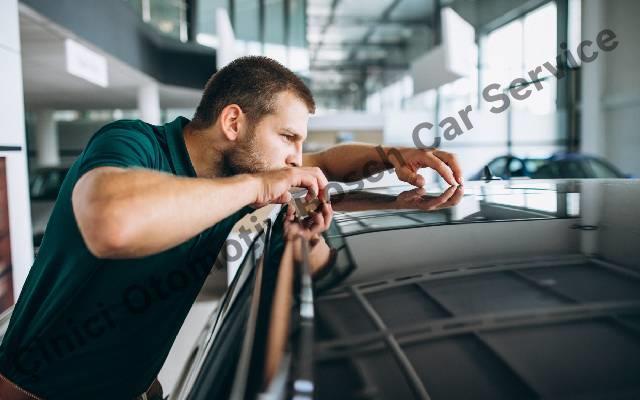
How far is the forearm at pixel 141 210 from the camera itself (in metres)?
0.91

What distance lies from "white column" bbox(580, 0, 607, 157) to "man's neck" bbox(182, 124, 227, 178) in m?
10.9

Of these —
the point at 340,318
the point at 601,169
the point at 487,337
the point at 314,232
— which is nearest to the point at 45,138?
the point at 601,169

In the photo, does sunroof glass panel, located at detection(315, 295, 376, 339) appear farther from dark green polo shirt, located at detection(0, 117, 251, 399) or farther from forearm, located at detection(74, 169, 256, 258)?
dark green polo shirt, located at detection(0, 117, 251, 399)

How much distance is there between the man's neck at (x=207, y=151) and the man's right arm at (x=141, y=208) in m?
0.56

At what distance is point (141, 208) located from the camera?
93cm

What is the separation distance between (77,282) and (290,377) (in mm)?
894

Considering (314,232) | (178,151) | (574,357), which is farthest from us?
(178,151)

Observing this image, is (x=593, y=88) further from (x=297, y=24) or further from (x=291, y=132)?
(x=291, y=132)

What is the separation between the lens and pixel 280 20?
12.3 metres

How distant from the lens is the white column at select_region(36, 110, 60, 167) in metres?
10.9

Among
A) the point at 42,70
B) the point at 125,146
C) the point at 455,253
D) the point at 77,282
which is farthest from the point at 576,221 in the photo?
the point at 42,70

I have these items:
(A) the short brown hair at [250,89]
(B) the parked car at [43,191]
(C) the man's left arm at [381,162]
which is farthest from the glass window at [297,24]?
(A) the short brown hair at [250,89]

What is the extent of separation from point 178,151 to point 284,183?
0.50 meters

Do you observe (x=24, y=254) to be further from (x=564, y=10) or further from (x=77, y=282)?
(x=564, y=10)
